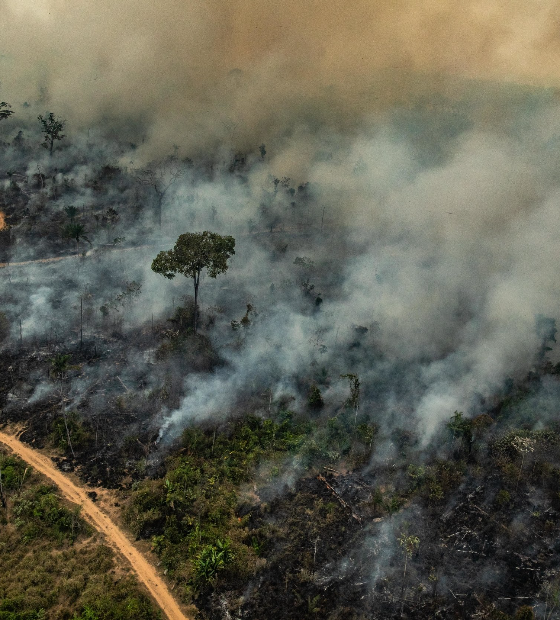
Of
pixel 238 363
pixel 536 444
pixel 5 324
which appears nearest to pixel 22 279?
pixel 5 324

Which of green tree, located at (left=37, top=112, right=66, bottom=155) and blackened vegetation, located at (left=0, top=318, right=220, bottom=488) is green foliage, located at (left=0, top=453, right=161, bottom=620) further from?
green tree, located at (left=37, top=112, right=66, bottom=155)

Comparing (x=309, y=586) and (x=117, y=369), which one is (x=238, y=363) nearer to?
(x=117, y=369)

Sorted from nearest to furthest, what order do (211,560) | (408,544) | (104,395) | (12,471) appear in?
(211,560), (408,544), (12,471), (104,395)

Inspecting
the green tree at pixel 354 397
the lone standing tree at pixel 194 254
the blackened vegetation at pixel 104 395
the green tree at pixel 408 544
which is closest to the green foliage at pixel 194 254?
the lone standing tree at pixel 194 254

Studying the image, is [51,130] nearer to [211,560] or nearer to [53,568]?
[53,568]

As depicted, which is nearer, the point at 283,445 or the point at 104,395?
the point at 283,445

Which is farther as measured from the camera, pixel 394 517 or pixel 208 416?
pixel 208 416

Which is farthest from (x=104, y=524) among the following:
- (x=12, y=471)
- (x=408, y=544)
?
(x=408, y=544)

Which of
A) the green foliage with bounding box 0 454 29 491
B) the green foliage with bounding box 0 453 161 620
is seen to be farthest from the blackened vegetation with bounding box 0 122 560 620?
the green foliage with bounding box 0 453 161 620

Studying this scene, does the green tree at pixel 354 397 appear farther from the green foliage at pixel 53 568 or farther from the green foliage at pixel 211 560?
the green foliage at pixel 53 568
